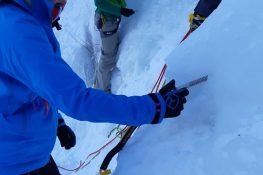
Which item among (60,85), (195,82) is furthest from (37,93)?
(195,82)

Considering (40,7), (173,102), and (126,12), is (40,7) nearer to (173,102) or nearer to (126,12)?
(173,102)

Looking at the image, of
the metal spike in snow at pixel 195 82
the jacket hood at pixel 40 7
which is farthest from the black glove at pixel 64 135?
the jacket hood at pixel 40 7

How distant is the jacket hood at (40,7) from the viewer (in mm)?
1894

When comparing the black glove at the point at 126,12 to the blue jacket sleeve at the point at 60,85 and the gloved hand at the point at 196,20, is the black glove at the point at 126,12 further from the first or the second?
the blue jacket sleeve at the point at 60,85

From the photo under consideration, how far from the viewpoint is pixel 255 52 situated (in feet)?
6.70

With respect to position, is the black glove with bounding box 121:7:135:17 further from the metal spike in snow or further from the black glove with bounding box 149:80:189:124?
the black glove with bounding box 149:80:189:124

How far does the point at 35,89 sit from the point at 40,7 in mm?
367

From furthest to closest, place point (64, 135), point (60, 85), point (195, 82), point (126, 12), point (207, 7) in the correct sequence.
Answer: point (126, 12), point (207, 7), point (64, 135), point (195, 82), point (60, 85)

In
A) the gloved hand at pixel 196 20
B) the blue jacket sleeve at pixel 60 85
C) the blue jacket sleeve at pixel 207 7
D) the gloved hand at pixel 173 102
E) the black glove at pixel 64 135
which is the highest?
the blue jacket sleeve at pixel 60 85

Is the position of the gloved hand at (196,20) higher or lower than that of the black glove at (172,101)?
lower

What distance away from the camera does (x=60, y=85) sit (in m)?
1.78

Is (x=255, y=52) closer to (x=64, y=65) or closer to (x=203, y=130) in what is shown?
(x=203, y=130)

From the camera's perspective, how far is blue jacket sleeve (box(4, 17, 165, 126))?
5.72 ft

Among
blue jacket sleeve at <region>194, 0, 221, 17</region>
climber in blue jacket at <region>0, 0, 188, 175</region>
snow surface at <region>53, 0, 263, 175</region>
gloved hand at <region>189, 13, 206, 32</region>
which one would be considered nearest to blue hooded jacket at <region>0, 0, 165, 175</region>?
climber in blue jacket at <region>0, 0, 188, 175</region>
